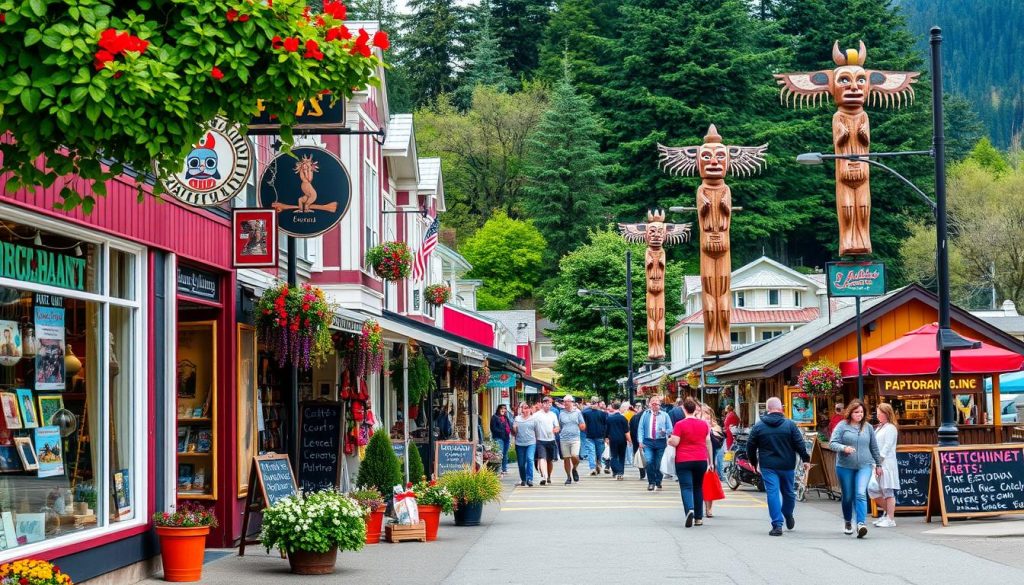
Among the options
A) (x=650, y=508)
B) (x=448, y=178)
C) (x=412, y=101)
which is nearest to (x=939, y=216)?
(x=650, y=508)

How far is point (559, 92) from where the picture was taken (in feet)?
258

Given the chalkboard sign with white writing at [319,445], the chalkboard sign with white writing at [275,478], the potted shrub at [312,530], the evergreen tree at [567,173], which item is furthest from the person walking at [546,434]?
the evergreen tree at [567,173]

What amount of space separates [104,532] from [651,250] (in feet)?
127

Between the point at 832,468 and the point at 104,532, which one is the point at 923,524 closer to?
the point at 832,468

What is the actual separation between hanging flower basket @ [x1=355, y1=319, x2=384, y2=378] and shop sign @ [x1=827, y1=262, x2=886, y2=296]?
34.6 feet

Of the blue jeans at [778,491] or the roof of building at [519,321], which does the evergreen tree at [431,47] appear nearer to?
the roof of building at [519,321]

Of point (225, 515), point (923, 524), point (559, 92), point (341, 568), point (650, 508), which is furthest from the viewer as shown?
point (559, 92)

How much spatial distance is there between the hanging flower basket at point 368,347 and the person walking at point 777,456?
545cm

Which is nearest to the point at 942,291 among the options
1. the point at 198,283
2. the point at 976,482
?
the point at 976,482

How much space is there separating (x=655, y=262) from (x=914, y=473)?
3020 centimetres

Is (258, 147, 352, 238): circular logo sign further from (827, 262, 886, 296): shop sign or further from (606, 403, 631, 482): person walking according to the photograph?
(606, 403, 631, 482): person walking

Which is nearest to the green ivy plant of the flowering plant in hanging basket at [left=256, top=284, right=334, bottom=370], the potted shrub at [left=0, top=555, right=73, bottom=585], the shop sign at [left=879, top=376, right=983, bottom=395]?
the potted shrub at [left=0, top=555, right=73, bottom=585]

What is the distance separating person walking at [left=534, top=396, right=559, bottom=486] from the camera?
94.1 ft

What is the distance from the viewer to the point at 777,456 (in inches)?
672
